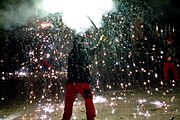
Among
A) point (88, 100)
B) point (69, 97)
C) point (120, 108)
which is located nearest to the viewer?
point (88, 100)

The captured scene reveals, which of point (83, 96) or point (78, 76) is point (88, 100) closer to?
point (83, 96)

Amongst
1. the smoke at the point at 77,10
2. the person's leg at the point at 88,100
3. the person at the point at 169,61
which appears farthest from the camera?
the person at the point at 169,61

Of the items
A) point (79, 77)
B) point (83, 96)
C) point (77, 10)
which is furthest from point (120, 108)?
point (77, 10)

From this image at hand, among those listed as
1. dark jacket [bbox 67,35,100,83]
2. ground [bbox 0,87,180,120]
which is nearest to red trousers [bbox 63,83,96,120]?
dark jacket [bbox 67,35,100,83]

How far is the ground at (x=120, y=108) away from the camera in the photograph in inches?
334

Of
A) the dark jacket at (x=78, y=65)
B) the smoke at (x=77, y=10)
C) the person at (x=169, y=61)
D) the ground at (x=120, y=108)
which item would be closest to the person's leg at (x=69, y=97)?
the dark jacket at (x=78, y=65)

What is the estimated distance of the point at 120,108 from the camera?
956 cm

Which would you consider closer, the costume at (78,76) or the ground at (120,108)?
the costume at (78,76)

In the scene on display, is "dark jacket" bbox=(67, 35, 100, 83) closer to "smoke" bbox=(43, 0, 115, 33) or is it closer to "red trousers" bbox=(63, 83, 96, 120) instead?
"red trousers" bbox=(63, 83, 96, 120)

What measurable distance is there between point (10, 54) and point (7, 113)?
14.0m

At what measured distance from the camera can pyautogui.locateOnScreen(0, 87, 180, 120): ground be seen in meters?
8.48

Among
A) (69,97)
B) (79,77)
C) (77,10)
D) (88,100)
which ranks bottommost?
(88,100)

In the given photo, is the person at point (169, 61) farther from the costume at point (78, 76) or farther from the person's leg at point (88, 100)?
the person's leg at point (88, 100)

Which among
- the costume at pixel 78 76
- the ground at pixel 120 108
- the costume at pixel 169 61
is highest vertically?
the costume at pixel 169 61
